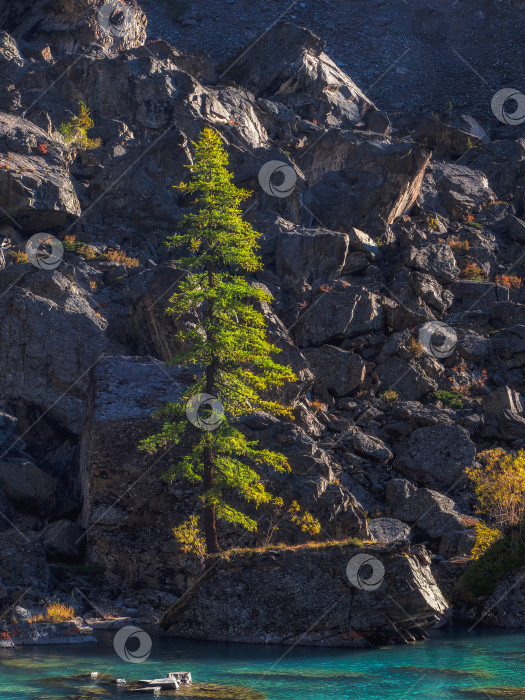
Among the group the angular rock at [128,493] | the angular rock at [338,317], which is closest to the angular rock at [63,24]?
the angular rock at [338,317]

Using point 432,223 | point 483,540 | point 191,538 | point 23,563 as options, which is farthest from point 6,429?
point 432,223

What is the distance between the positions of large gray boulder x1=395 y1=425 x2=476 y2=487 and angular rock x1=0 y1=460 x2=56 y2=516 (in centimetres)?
1849

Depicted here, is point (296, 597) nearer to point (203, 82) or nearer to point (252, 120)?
point (252, 120)

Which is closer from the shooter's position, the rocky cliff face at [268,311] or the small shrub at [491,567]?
the small shrub at [491,567]

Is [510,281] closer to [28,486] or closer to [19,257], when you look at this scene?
[19,257]

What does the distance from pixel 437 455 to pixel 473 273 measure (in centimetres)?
2144

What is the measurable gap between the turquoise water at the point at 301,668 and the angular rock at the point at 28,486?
33.0 feet

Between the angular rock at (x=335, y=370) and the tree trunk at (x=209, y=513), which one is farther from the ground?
the angular rock at (x=335, y=370)

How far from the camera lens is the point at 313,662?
2119 cm

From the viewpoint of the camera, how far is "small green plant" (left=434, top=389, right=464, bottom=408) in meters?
46.2

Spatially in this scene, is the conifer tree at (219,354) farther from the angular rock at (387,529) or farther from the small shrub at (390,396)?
the small shrub at (390,396)

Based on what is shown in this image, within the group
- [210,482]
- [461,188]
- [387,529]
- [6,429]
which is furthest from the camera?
[461,188]

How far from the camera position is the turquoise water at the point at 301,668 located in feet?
56.8

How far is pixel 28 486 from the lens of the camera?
109ft
